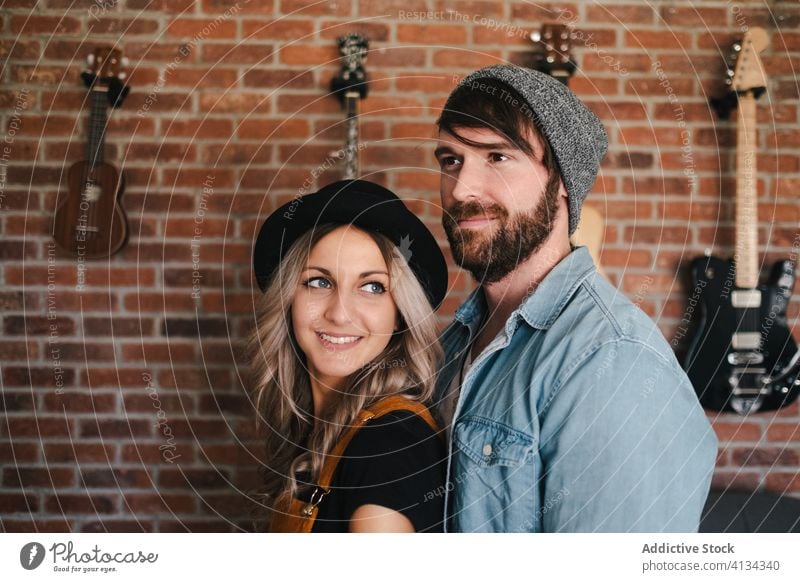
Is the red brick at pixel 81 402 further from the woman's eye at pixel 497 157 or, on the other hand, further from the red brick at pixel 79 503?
the woman's eye at pixel 497 157

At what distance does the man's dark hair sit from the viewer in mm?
757

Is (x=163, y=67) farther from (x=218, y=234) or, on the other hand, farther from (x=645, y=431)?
(x=645, y=431)

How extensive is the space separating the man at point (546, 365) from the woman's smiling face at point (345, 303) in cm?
12

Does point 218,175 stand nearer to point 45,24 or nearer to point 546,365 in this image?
point 45,24

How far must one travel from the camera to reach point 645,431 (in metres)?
0.65

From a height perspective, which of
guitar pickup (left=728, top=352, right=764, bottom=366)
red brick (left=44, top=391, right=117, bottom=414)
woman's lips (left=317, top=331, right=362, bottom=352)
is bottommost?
red brick (left=44, top=391, right=117, bottom=414)

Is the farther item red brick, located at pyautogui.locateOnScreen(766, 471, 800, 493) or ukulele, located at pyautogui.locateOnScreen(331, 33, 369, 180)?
red brick, located at pyautogui.locateOnScreen(766, 471, 800, 493)

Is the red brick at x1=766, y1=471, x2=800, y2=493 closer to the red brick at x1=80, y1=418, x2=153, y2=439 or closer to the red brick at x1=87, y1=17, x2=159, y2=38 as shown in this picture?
the red brick at x1=80, y1=418, x2=153, y2=439

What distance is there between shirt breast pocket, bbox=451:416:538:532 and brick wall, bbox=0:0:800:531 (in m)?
0.38

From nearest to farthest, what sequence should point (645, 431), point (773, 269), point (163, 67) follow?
point (645, 431) → point (163, 67) → point (773, 269)
